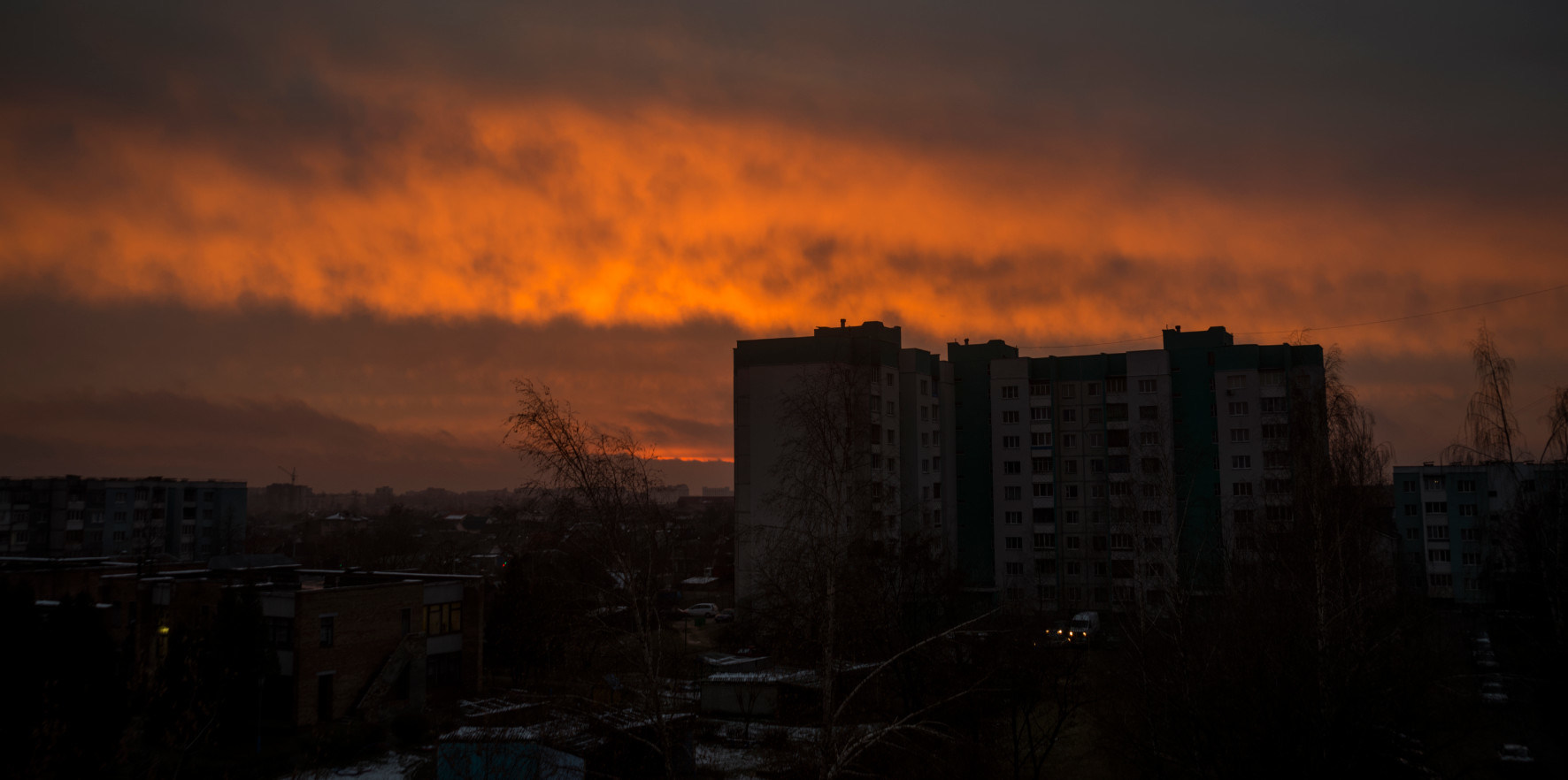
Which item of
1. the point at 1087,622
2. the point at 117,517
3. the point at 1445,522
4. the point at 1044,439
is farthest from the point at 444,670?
the point at 117,517

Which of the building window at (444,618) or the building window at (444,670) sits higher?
the building window at (444,618)

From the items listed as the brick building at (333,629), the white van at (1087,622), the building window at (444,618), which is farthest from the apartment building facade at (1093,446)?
the brick building at (333,629)

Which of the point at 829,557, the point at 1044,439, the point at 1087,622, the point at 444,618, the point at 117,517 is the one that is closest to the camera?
the point at 829,557

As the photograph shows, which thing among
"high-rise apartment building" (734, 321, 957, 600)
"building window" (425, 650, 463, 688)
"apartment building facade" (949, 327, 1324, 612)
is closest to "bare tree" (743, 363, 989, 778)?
"building window" (425, 650, 463, 688)

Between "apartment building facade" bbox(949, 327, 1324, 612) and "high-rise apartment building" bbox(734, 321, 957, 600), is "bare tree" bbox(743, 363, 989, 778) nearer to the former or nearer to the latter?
"high-rise apartment building" bbox(734, 321, 957, 600)

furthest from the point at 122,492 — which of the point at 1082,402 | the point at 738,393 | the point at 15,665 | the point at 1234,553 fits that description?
the point at 1234,553

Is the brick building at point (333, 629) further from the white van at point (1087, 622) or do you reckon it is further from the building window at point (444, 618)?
the white van at point (1087, 622)

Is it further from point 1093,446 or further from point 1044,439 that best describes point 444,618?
point 1093,446

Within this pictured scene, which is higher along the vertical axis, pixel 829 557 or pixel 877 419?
pixel 877 419

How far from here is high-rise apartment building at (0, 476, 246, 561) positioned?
98438mm

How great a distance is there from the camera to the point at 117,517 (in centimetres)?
10294

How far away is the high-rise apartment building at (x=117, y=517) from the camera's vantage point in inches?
3875

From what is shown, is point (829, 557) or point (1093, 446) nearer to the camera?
point (829, 557)

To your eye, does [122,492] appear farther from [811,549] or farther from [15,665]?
[811,549]
